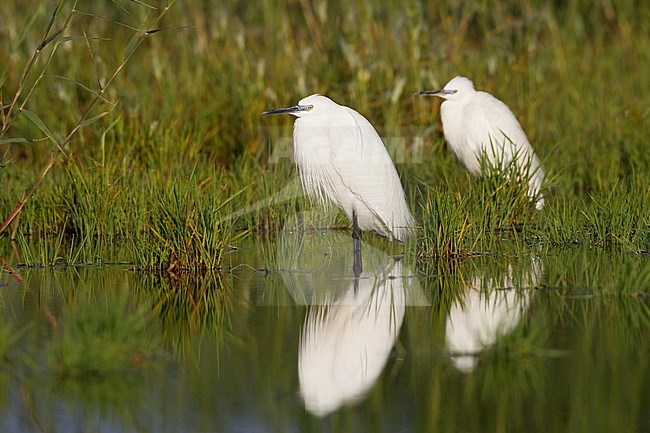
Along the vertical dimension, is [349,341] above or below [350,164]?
below

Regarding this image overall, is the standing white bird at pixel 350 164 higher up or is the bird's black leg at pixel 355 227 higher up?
the standing white bird at pixel 350 164

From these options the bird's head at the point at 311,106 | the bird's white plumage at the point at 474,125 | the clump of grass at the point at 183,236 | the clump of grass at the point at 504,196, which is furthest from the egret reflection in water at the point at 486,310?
the bird's white plumage at the point at 474,125

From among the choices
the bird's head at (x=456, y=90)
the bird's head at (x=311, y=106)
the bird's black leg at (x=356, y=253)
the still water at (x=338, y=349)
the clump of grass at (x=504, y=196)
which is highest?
the bird's head at (x=456, y=90)

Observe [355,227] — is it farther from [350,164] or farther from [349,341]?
[349,341]

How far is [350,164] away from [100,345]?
8.20 ft

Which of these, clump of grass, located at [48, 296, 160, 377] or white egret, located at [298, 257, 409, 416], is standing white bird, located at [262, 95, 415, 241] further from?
clump of grass, located at [48, 296, 160, 377]

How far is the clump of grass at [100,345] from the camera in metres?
2.98

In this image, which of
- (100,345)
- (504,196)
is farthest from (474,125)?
(100,345)

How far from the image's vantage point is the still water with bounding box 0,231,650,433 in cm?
269

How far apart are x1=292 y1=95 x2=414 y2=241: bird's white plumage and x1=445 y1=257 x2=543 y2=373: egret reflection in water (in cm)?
93

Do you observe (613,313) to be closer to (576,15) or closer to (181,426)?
(181,426)

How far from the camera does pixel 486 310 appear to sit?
12.5 feet

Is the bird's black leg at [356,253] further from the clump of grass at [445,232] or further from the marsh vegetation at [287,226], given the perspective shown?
the clump of grass at [445,232]

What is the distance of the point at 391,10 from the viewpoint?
26.9ft
